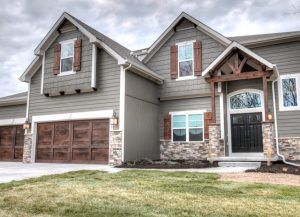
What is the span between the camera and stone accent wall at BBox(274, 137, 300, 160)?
11.9m

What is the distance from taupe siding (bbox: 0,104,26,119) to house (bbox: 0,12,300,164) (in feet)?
7.20

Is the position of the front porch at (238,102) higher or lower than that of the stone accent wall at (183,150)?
higher

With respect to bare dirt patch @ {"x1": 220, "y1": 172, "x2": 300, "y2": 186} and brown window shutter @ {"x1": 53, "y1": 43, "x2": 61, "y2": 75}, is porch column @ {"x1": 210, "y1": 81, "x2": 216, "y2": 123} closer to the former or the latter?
bare dirt patch @ {"x1": 220, "y1": 172, "x2": 300, "y2": 186}

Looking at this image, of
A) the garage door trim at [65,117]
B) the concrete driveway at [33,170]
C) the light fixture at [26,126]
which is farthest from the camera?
the light fixture at [26,126]

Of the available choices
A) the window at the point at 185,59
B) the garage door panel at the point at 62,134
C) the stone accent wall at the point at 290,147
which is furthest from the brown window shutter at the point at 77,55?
the stone accent wall at the point at 290,147

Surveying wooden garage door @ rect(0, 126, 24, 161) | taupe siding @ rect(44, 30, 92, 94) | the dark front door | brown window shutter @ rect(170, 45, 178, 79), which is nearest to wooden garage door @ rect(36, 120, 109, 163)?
taupe siding @ rect(44, 30, 92, 94)

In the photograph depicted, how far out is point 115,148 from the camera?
12.1 metres

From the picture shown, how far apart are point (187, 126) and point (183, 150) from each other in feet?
3.68

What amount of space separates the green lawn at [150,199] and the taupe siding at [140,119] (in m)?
5.39

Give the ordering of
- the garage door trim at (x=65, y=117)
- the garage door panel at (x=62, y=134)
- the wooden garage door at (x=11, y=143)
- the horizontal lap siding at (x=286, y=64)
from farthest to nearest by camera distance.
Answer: the wooden garage door at (x=11, y=143) < the garage door panel at (x=62, y=134) < the garage door trim at (x=65, y=117) < the horizontal lap siding at (x=286, y=64)

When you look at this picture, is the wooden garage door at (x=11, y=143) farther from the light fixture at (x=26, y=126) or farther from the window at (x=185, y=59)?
the window at (x=185, y=59)

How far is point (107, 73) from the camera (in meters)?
13.0

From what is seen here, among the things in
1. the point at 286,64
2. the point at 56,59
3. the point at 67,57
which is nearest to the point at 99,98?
the point at 67,57

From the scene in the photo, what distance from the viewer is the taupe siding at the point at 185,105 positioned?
13674mm
